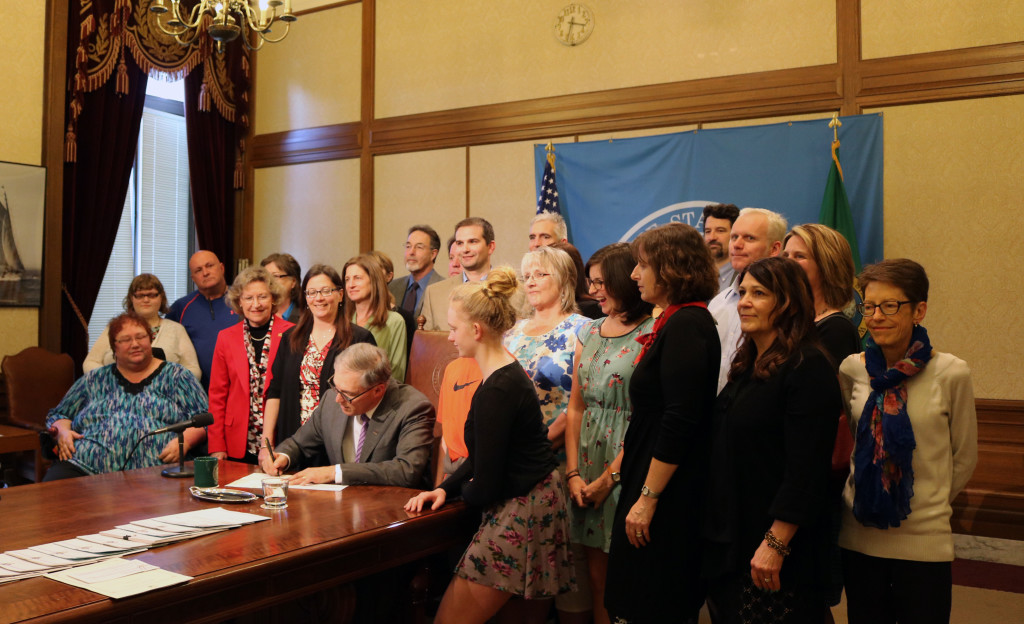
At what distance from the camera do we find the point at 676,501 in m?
2.12

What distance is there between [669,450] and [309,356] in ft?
6.28

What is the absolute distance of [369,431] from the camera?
9.58 ft

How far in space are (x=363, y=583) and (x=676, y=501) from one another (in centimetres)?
121

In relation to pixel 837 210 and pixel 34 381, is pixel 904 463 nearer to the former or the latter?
pixel 837 210

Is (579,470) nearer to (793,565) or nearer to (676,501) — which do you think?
(676,501)

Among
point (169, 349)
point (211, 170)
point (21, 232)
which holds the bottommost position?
point (169, 349)

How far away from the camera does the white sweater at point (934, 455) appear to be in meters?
1.98

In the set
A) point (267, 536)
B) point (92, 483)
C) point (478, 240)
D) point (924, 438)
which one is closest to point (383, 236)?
point (478, 240)

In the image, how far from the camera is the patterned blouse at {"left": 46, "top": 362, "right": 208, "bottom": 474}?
366 cm

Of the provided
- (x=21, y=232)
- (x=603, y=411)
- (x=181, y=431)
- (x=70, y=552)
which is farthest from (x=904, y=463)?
(x=21, y=232)

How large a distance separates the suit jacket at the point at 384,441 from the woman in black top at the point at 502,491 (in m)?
0.32

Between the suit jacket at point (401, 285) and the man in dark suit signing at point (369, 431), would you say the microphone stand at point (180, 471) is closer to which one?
the man in dark suit signing at point (369, 431)

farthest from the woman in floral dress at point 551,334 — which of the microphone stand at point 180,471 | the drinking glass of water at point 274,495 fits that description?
the microphone stand at point 180,471

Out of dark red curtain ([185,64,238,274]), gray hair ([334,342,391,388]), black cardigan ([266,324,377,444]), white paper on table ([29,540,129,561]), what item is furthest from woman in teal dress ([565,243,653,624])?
dark red curtain ([185,64,238,274])
